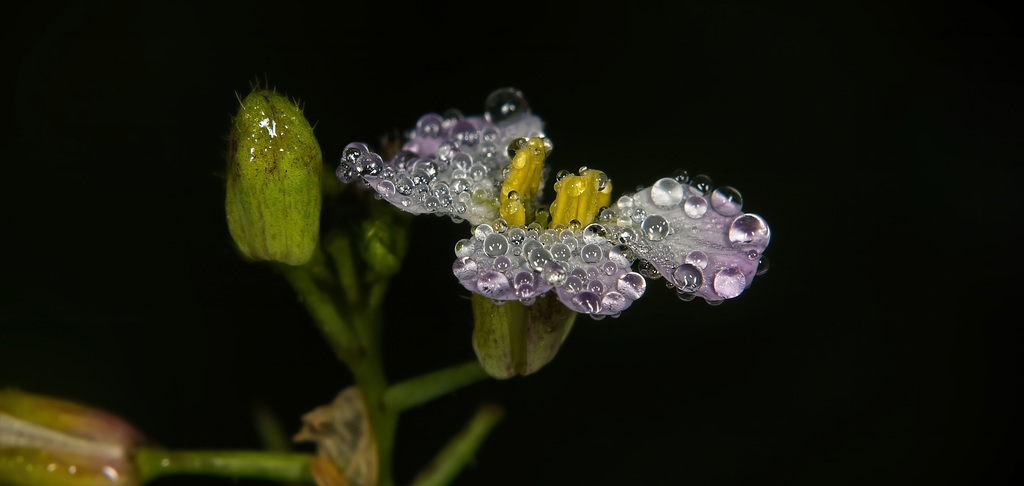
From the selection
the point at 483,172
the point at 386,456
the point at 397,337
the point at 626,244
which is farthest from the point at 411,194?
the point at 397,337

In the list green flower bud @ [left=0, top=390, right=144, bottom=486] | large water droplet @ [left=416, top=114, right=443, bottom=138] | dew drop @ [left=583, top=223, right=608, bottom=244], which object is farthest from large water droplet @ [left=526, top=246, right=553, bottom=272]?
green flower bud @ [left=0, top=390, right=144, bottom=486]

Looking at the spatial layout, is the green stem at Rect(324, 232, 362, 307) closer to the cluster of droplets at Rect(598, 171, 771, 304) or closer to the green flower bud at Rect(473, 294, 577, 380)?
the green flower bud at Rect(473, 294, 577, 380)

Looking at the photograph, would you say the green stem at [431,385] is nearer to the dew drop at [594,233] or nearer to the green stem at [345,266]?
the green stem at [345,266]

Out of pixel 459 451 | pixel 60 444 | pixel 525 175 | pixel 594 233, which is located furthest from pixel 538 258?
pixel 60 444

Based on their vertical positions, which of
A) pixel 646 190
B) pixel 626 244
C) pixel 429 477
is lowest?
pixel 429 477

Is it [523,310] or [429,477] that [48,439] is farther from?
[523,310]

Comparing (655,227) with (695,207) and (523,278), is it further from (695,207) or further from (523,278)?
(523,278)

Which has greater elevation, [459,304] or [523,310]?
[459,304]
